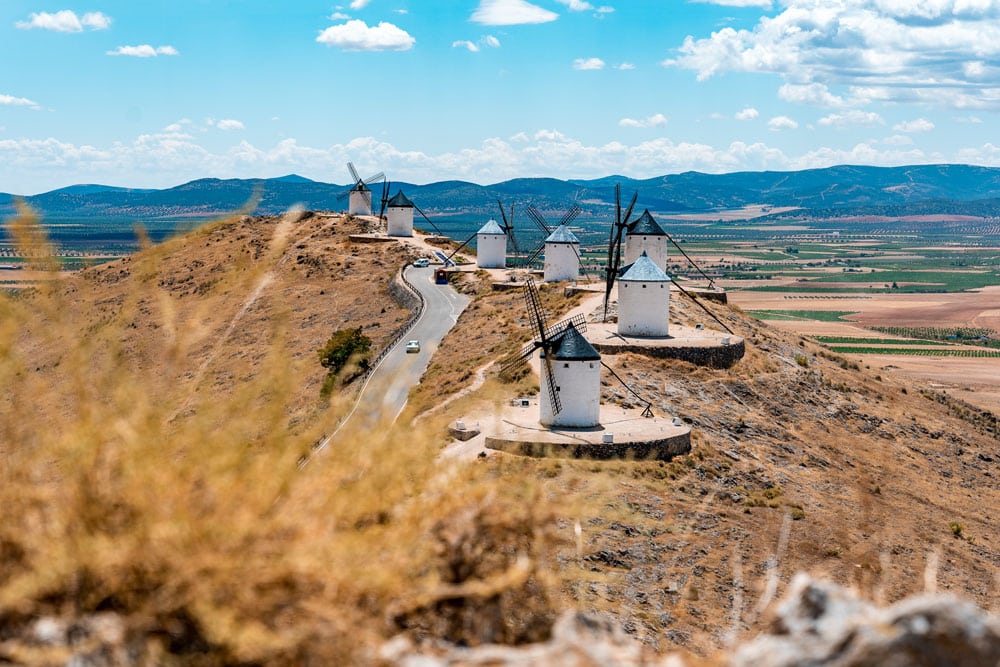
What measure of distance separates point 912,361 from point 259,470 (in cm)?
8481

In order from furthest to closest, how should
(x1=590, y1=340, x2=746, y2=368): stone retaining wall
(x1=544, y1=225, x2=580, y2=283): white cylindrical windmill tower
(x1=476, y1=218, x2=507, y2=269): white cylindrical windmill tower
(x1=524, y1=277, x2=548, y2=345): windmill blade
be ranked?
(x1=476, y1=218, x2=507, y2=269): white cylindrical windmill tower, (x1=544, y1=225, x2=580, y2=283): white cylindrical windmill tower, (x1=590, y1=340, x2=746, y2=368): stone retaining wall, (x1=524, y1=277, x2=548, y2=345): windmill blade

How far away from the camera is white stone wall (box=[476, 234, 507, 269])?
6462 centimetres

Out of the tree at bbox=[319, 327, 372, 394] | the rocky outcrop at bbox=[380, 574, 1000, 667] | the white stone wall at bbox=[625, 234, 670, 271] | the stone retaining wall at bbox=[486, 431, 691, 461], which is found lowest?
the tree at bbox=[319, 327, 372, 394]

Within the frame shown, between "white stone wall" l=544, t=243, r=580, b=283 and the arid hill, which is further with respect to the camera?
"white stone wall" l=544, t=243, r=580, b=283

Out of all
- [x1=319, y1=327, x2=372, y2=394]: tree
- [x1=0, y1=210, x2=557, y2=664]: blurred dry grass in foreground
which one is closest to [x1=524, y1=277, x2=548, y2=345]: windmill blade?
[x1=319, y1=327, x2=372, y2=394]: tree

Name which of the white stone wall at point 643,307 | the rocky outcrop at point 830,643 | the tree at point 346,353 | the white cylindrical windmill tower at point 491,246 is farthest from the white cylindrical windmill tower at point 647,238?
the rocky outcrop at point 830,643

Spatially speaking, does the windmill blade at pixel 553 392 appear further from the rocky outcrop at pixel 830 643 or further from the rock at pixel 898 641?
the rock at pixel 898 641

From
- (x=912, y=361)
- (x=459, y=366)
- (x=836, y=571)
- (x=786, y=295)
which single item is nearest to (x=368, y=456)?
(x=836, y=571)

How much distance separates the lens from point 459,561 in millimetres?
7863

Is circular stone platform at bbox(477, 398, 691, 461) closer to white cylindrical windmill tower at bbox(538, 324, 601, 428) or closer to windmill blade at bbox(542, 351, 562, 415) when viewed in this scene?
white cylindrical windmill tower at bbox(538, 324, 601, 428)

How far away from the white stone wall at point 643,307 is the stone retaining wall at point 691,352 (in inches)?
82.7

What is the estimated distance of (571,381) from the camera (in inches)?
1139

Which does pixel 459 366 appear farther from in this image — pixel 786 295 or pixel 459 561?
pixel 786 295

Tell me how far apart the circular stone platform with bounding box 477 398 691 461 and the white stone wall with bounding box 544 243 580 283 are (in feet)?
82.7
